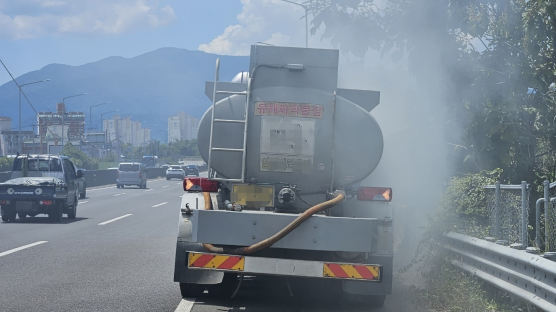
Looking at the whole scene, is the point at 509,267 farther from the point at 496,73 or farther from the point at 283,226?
the point at 496,73

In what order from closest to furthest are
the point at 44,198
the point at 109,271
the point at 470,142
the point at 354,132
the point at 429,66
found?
1. the point at 354,132
2. the point at 109,271
3. the point at 470,142
4. the point at 429,66
5. the point at 44,198

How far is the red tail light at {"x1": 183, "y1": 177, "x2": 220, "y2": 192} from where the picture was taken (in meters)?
8.39

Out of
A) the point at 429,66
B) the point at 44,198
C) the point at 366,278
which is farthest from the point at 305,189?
the point at 44,198

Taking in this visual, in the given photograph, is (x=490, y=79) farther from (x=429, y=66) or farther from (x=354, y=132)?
(x=354, y=132)

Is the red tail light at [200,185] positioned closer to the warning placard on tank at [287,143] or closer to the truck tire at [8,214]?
the warning placard on tank at [287,143]

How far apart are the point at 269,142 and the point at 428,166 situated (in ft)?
29.8

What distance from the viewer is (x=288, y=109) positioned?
28.1 ft

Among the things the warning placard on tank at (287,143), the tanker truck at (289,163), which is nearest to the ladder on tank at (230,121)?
the tanker truck at (289,163)

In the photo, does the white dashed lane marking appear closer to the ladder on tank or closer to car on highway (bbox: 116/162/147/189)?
the ladder on tank

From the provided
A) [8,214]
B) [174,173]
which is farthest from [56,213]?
[174,173]

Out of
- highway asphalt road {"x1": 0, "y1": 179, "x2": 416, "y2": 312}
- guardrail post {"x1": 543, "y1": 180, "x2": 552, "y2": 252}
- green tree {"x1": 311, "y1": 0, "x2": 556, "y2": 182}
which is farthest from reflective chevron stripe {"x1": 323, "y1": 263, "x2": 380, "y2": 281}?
green tree {"x1": 311, "y1": 0, "x2": 556, "y2": 182}

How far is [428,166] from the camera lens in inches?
668

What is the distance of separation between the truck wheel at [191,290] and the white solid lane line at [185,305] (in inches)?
3.3

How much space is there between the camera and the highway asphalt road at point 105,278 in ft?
27.7
